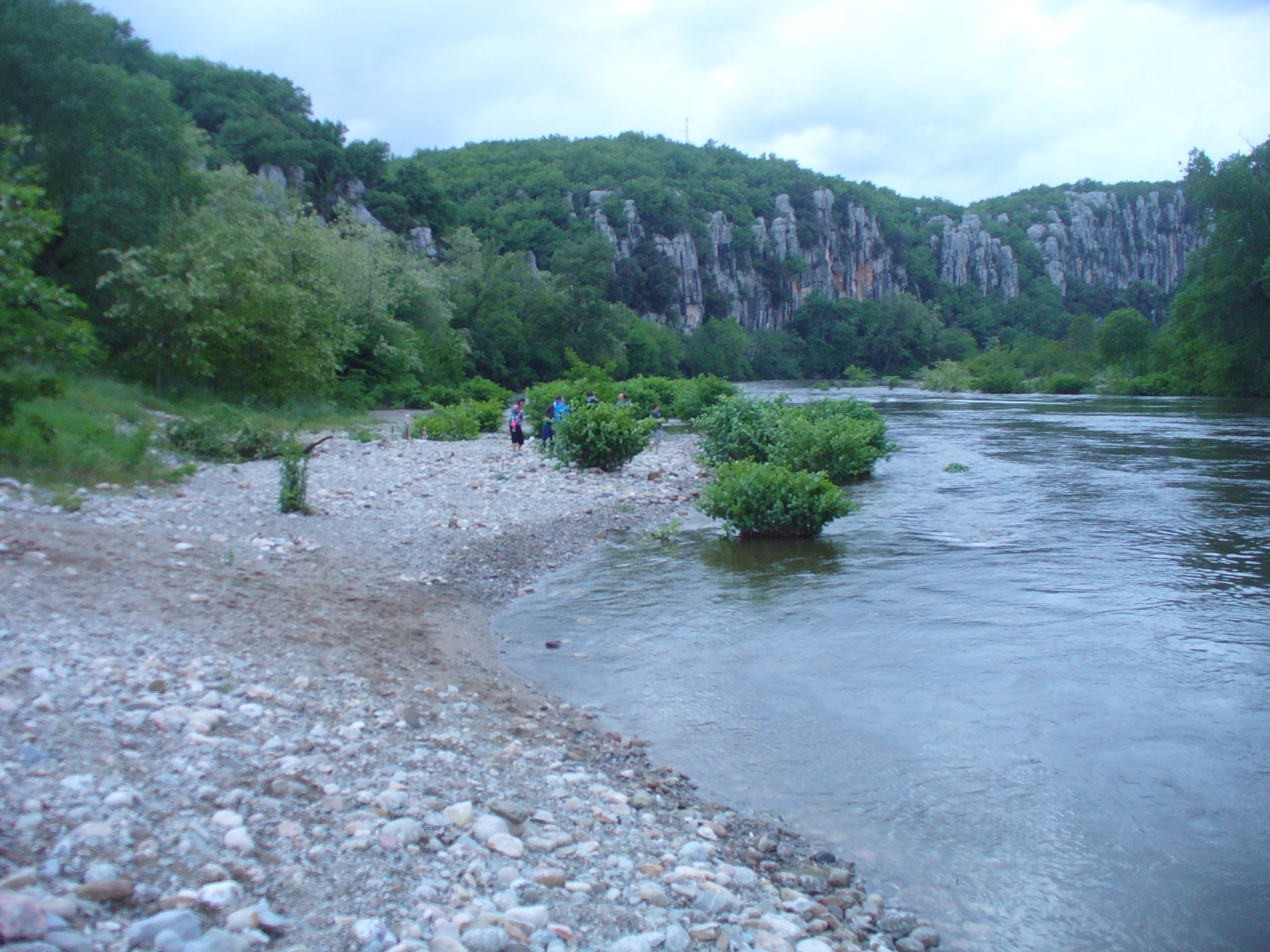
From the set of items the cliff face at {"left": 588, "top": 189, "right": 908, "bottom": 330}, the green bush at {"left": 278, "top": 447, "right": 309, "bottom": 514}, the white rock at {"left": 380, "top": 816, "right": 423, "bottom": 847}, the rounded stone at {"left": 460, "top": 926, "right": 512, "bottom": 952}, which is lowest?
the rounded stone at {"left": 460, "top": 926, "right": 512, "bottom": 952}

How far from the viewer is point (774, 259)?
172 metres

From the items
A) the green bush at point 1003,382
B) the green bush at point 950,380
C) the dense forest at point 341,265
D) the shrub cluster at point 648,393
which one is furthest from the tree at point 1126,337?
the shrub cluster at point 648,393

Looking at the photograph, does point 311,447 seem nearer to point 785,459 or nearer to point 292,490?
point 292,490

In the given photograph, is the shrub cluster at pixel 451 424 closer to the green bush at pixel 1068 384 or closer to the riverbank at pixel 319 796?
the riverbank at pixel 319 796

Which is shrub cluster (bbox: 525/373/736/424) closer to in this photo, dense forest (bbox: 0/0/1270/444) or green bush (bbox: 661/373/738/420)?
green bush (bbox: 661/373/738/420)

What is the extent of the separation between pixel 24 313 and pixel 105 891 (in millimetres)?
12205

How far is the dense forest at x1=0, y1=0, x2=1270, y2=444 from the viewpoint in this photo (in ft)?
86.3

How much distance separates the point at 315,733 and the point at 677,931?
9.57ft

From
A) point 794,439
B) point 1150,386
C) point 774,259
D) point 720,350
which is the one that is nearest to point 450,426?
point 794,439

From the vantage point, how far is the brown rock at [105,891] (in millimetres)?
3479

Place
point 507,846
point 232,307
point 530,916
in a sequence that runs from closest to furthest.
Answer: point 530,916 < point 507,846 < point 232,307

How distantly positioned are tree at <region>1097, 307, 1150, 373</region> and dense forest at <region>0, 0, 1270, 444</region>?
239 mm

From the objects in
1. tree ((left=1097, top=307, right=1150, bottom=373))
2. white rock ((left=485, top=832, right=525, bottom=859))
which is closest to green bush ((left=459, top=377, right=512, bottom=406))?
white rock ((left=485, top=832, right=525, bottom=859))

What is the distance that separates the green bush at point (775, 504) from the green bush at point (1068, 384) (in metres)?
70.4
